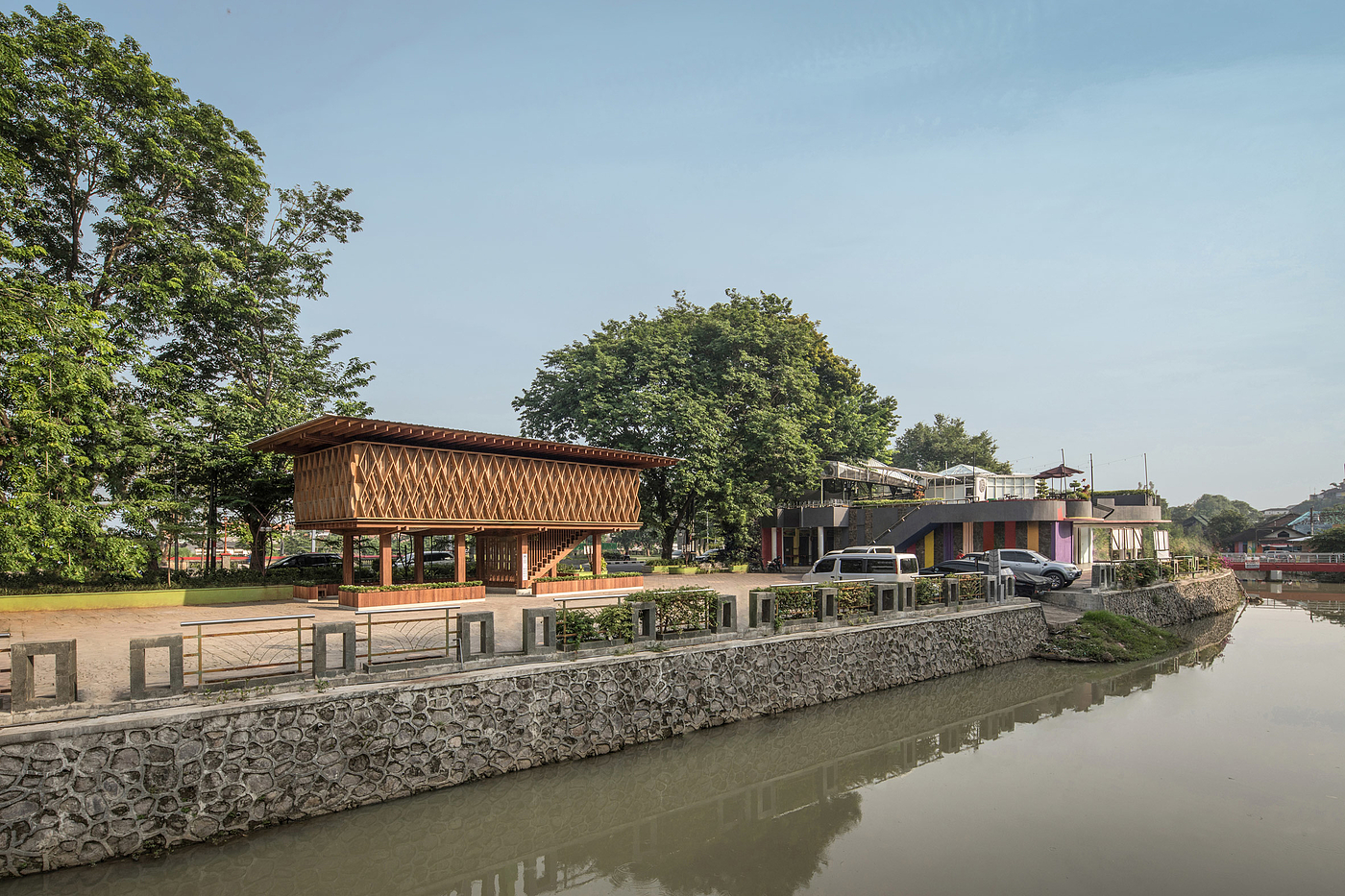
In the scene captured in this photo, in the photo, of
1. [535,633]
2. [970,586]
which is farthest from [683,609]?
[970,586]

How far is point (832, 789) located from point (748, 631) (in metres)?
4.35

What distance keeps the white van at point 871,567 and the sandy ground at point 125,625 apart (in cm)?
287

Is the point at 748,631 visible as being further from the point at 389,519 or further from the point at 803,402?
the point at 803,402

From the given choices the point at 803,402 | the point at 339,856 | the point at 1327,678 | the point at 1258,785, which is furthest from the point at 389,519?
the point at 1327,678

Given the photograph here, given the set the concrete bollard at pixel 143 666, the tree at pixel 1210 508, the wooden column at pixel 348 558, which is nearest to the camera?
the concrete bollard at pixel 143 666

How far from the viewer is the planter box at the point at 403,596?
19750 mm

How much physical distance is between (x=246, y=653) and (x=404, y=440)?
8.99m

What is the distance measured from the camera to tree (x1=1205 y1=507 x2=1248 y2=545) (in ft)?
237

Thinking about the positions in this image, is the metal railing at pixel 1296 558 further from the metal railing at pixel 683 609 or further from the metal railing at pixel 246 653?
the metal railing at pixel 246 653

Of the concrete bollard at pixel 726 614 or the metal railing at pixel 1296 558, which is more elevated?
the concrete bollard at pixel 726 614

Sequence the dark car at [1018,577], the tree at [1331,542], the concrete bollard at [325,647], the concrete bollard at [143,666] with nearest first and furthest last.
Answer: the concrete bollard at [143,666], the concrete bollard at [325,647], the dark car at [1018,577], the tree at [1331,542]

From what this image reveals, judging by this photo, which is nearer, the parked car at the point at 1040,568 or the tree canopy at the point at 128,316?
the tree canopy at the point at 128,316

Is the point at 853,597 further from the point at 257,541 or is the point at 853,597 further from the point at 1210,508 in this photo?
the point at 1210,508

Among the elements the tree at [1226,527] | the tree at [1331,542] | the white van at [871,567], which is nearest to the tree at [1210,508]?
the tree at [1226,527]
